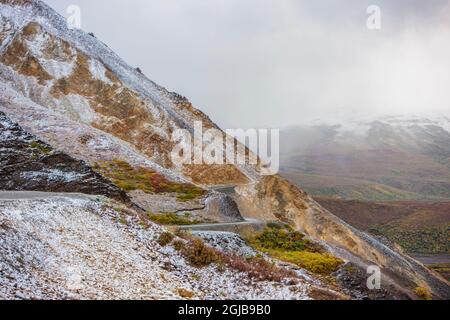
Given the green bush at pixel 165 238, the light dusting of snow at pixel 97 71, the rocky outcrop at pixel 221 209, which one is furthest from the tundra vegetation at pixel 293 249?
the light dusting of snow at pixel 97 71

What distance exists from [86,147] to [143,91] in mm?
23764

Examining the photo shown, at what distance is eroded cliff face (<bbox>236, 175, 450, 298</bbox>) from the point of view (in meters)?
54.0

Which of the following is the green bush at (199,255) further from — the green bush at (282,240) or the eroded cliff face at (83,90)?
the eroded cliff face at (83,90)

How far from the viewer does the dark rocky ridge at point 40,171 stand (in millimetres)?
31516

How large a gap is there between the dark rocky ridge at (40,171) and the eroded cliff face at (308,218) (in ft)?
78.0

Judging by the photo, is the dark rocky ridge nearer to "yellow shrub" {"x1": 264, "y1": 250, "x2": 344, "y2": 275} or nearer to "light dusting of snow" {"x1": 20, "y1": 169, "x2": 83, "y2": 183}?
"light dusting of snow" {"x1": 20, "y1": 169, "x2": 83, "y2": 183}

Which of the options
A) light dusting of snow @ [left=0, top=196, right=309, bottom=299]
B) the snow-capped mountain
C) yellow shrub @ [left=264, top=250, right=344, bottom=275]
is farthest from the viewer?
yellow shrub @ [left=264, top=250, right=344, bottom=275]

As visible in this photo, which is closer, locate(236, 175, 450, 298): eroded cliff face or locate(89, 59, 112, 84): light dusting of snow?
locate(236, 175, 450, 298): eroded cliff face

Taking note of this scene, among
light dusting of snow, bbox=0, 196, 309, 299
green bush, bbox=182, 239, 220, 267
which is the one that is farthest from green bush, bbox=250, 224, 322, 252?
light dusting of snow, bbox=0, 196, 309, 299

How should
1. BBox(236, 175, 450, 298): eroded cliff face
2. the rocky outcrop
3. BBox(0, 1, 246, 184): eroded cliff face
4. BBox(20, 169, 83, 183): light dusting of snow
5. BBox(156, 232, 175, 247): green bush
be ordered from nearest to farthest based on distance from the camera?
BBox(156, 232, 175, 247): green bush → BBox(20, 169, 83, 183): light dusting of snow → the rocky outcrop → BBox(236, 175, 450, 298): eroded cliff face → BBox(0, 1, 246, 184): eroded cliff face

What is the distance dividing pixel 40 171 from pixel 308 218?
34.1 m

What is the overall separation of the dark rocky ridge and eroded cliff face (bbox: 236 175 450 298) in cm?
2376
